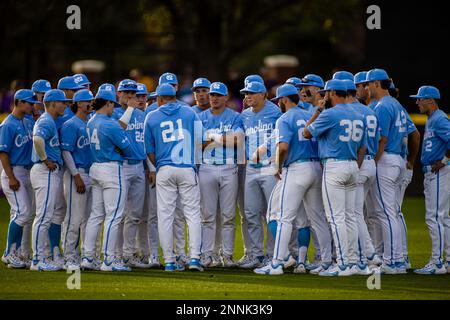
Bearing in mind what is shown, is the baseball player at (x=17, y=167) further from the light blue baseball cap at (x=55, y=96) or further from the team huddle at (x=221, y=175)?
the light blue baseball cap at (x=55, y=96)

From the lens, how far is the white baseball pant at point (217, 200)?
1209 cm

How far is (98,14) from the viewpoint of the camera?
28.8m

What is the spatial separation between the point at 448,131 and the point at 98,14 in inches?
742

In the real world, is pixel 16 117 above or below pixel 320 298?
above

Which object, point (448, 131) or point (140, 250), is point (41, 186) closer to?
point (140, 250)

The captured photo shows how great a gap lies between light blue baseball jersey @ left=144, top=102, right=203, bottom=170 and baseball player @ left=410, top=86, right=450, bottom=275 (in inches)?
111

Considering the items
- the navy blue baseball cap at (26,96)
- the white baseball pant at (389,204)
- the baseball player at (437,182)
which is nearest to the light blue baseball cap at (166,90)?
the navy blue baseball cap at (26,96)

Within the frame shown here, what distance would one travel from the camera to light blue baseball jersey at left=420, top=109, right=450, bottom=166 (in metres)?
11.5

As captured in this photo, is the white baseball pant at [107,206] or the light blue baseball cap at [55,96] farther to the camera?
the light blue baseball cap at [55,96]

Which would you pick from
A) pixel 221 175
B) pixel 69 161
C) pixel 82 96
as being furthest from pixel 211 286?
pixel 82 96

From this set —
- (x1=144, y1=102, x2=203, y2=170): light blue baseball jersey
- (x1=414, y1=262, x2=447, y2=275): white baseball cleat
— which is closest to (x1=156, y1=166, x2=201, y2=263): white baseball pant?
(x1=144, y1=102, x2=203, y2=170): light blue baseball jersey

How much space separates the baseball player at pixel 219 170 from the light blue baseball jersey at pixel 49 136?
71.4 inches
